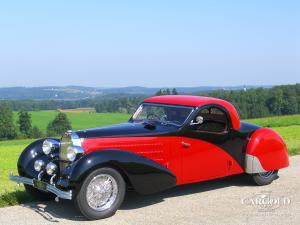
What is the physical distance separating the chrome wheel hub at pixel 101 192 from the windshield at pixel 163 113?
1624mm

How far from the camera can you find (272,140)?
313 inches

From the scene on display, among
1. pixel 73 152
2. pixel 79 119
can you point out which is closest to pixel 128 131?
pixel 73 152

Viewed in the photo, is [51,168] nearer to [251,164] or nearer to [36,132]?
[251,164]

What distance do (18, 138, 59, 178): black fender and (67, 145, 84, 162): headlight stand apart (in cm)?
79

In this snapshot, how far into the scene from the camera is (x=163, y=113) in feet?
24.3

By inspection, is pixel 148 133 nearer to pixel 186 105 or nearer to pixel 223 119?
pixel 186 105

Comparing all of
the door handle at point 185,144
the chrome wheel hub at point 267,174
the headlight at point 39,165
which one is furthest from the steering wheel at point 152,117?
the chrome wheel hub at point 267,174

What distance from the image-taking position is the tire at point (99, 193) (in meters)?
5.60

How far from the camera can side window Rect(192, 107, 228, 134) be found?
289 inches

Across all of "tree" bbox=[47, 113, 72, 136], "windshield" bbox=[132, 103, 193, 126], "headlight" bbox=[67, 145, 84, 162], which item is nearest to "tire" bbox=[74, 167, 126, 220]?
"headlight" bbox=[67, 145, 84, 162]

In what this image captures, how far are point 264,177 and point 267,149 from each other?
528mm

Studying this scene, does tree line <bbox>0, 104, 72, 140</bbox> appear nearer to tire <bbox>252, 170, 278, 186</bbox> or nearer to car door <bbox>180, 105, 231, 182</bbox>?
tire <bbox>252, 170, 278, 186</bbox>

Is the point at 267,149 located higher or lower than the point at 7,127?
higher

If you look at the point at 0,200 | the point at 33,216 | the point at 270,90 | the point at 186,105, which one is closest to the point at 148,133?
the point at 186,105
